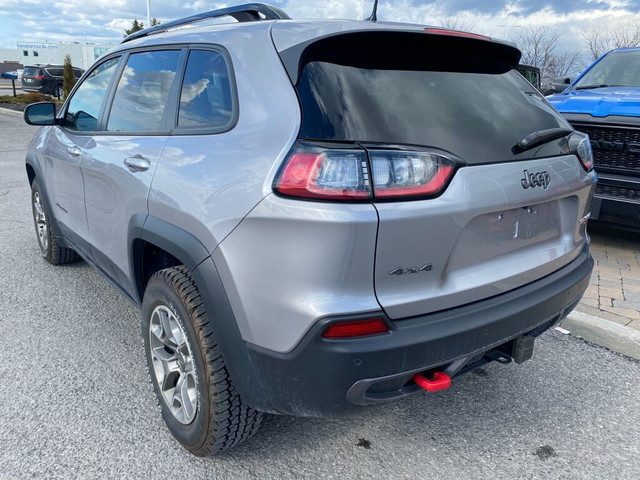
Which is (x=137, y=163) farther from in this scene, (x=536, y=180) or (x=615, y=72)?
(x=615, y=72)

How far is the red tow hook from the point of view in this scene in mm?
1854

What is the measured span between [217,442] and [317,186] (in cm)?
114

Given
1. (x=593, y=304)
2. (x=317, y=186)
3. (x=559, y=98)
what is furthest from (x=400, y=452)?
(x=559, y=98)

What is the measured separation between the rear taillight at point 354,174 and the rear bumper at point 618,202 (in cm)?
335

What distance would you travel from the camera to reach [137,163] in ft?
7.98

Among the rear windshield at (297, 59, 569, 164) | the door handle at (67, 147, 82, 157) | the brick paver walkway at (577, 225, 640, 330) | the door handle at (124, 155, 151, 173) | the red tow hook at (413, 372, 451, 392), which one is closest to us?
the rear windshield at (297, 59, 569, 164)

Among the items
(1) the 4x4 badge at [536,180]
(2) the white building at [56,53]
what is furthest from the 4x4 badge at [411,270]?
(2) the white building at [56,53]

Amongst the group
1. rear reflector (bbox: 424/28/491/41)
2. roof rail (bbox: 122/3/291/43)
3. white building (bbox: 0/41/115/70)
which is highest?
roof rail (bbox: 122/3/291/43)

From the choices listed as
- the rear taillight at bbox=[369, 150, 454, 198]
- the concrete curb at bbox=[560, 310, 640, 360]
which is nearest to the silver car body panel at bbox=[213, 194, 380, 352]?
the rear taillight at bbox=[369, 150, 454, 198]

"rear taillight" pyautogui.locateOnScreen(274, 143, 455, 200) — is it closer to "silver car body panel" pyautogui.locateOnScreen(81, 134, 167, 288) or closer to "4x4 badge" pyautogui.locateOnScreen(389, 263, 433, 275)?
"4x4 badge" pyautogui.locateOnScreen(389, 263, 433, 275)

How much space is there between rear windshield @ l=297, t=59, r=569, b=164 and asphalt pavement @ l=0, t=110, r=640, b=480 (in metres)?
1.17

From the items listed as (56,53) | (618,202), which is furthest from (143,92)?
(56,53)

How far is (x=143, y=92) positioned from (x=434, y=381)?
6.67 feet

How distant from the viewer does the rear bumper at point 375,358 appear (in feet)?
5.53
